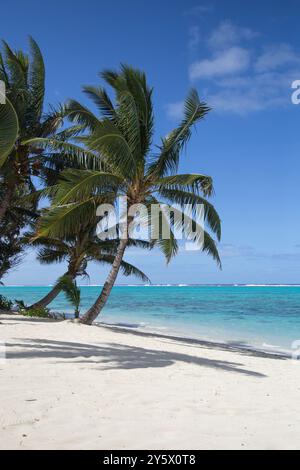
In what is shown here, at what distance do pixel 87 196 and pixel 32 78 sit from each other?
17.4 feet

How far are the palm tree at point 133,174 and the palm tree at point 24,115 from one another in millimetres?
1568

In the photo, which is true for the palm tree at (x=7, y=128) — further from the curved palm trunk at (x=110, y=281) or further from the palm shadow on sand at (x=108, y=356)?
the curved palm trunk at (x=110, y=281)

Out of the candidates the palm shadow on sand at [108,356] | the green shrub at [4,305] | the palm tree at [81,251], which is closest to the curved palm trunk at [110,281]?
the palm tree at [81,251]

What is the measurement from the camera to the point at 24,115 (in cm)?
1509

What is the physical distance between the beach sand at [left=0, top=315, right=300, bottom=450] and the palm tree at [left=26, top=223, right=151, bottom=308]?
10.1 metres

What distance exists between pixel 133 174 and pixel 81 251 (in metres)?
6.40

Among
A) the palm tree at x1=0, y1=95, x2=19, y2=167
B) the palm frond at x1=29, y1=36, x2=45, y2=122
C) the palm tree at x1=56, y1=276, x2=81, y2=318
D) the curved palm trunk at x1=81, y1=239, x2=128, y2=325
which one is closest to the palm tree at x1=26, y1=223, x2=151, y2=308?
the palm tree at x1=56, y1=276, x2=81, y2=318

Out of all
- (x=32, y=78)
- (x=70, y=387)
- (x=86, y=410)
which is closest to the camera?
(x=86, y=410)

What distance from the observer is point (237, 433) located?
3.94 m

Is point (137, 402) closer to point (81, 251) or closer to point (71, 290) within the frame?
point (71, 290)

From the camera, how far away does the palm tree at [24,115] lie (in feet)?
46.8

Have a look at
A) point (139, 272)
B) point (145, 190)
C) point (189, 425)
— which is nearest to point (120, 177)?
point (145, 190)

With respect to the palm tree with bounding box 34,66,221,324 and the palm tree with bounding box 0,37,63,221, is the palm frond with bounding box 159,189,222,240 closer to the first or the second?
the palm tree with bounding box 34,66,221,324
